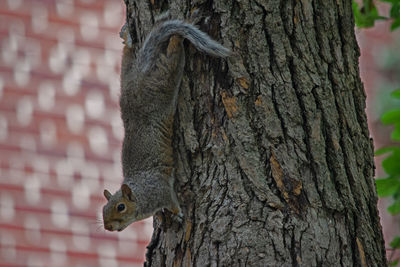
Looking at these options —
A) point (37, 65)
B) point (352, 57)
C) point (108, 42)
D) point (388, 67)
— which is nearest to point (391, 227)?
point (388, 67)

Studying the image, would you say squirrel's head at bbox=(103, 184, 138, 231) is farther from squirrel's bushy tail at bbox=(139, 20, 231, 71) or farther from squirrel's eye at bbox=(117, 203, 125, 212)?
squirrel's bushy tail at bbox=(139, 20, 231, 71)

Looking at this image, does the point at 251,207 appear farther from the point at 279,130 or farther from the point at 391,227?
the point at 391,227

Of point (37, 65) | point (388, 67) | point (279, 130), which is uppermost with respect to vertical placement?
point (388, 67)

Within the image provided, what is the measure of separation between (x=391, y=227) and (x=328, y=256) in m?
3.60

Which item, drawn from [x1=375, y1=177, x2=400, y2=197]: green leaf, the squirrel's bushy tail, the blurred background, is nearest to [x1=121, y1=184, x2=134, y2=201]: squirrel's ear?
the squirrel's bushy tail

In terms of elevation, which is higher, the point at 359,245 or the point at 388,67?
the point at 388,67

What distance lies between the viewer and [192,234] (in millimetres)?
2381

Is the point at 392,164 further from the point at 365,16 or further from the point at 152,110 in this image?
the point at 152,110

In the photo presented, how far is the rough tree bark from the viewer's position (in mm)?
2285

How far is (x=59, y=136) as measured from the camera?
5105 mm

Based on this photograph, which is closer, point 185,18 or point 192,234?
point 192,234

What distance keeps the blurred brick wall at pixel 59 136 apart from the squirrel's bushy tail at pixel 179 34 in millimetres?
2462

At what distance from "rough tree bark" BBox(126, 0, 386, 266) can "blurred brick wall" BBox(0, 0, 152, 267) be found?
254 centimetres

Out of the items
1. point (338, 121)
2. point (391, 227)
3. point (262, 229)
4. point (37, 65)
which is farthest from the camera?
point (391, 227)
